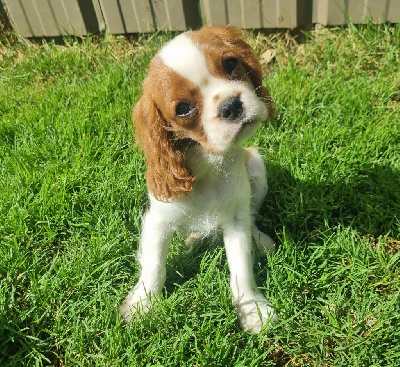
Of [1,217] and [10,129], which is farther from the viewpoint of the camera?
[10,129]

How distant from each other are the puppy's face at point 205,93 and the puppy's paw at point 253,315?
2.98 feet

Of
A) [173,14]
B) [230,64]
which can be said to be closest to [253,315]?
[230,64]

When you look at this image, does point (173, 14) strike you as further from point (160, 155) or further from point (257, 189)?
point (160, 155)

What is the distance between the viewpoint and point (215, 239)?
113 inches

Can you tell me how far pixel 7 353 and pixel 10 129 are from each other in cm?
193

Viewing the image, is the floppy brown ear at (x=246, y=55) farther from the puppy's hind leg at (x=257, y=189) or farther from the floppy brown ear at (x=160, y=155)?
the puppy's hind leg at (x=257, y=189)

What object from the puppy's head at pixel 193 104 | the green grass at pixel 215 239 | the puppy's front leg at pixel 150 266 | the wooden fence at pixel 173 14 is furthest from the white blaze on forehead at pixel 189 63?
the wooden fence at pixel 173 14

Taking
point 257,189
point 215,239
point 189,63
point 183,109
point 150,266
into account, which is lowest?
point 215,239

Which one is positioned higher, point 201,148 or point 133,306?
point 201,148

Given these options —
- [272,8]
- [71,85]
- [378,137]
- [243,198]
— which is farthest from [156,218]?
[272,8]

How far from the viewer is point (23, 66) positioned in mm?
4582

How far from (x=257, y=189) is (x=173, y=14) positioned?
7.58 ft

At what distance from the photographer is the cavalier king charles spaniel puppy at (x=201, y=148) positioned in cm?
194

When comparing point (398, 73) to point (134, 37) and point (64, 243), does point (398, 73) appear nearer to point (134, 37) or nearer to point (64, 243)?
point (134, 37)
